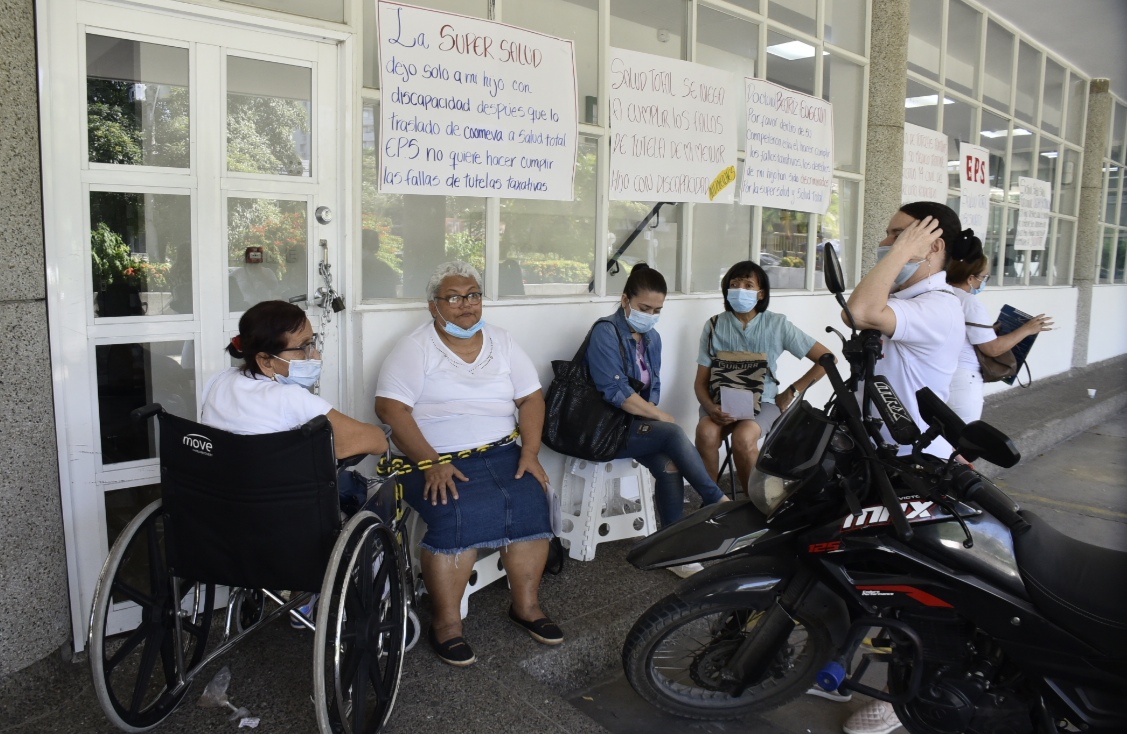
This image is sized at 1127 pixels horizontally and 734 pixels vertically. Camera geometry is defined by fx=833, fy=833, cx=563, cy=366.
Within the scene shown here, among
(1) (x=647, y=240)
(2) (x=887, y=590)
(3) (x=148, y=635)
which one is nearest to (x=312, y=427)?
(3) (x=148, y=635)

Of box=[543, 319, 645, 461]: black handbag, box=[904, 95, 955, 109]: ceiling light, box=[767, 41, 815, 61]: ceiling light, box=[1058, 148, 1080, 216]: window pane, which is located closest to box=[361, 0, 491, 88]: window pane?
box=[543, 319, 645, 461]: black handbag

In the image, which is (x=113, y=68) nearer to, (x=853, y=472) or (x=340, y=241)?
(x=340, y=241)

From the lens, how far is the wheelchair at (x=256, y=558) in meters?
2.14

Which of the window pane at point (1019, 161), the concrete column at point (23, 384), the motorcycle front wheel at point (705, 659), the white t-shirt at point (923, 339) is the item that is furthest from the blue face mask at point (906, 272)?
the window pane at point (1019, 161)

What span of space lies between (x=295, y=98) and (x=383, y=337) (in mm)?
961

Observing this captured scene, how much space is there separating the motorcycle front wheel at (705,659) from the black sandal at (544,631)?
0.48 meters

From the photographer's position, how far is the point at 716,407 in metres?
4.19

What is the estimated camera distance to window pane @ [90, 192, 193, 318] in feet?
8.99

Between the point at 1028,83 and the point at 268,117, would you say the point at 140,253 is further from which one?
the point at 1028,83

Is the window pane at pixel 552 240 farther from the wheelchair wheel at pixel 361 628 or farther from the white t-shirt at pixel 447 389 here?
the wheelchair wheel at pixel 361 628

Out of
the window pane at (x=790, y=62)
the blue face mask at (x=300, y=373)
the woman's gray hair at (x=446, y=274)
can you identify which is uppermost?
the window pane at (x=790, y=62)

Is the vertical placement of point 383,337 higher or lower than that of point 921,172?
lower

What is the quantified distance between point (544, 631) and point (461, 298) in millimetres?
1253

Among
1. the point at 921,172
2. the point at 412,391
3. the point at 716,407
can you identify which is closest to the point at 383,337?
the point at 412,391
